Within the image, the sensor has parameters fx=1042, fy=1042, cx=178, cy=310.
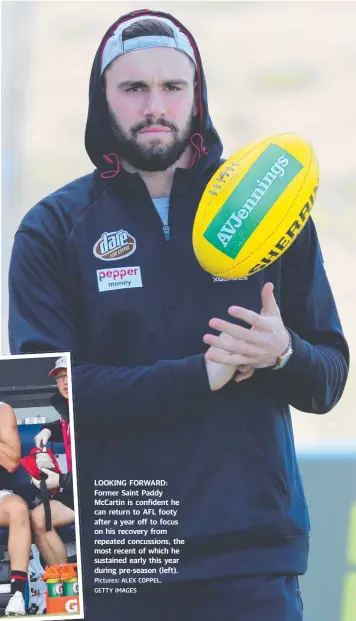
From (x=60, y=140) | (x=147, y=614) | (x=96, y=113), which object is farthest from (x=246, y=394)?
(x=60, y=140)

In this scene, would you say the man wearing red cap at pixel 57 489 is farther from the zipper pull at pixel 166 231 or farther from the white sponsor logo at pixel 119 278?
the zipper pull at pixel 166 231

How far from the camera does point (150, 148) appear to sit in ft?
6.84

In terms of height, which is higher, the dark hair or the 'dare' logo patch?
the dark hair

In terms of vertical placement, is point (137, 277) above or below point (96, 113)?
below

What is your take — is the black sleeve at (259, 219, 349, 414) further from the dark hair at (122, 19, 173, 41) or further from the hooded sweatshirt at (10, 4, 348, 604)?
the dark hair at (122, 19, 173, 41)

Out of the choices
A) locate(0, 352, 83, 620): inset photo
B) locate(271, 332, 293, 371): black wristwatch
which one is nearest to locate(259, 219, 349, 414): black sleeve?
locate(271, 332, 293, 371): black wristwatch

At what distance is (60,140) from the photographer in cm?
258

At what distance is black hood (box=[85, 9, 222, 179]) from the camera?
7.02ft

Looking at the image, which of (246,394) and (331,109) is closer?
(246,394)

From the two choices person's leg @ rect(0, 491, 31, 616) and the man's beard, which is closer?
person's leg @ rect(0, 491, 31, 616)

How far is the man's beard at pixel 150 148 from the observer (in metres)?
2.08

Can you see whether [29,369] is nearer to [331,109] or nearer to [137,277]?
[137,277]

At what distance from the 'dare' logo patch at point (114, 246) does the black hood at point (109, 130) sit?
0.48 ft

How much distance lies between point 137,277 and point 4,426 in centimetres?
48
